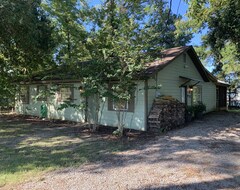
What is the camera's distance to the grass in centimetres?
523

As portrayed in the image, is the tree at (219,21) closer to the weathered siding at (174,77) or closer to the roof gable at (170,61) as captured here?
the roof gable at (170,61)

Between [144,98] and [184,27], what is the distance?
6744 millimetres

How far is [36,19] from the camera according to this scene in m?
10.4

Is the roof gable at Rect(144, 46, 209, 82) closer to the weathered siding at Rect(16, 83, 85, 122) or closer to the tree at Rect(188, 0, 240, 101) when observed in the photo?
the tree at Rect(188, 0, 240, 101)

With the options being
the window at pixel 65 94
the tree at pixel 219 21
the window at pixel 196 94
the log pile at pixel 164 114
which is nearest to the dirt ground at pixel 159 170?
the log pile at pixel 164 114

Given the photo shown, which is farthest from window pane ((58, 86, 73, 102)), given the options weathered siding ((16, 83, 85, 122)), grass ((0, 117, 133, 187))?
grass ((0, 117, 133, 187))

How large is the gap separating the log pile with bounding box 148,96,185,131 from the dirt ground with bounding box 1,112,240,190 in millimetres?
1961

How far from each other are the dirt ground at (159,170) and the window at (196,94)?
7.13 meters

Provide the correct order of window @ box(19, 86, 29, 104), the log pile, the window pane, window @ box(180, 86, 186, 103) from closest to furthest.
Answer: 1. the log pile
2. window @ box(180, 86, 186, 103)
3. the window pane
4. window @ box(19, 86, 29, 104)

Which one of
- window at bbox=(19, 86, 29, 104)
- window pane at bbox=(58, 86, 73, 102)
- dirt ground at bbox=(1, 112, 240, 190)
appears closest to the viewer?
dirt ground at bbox=(1, 112, 240, 190)

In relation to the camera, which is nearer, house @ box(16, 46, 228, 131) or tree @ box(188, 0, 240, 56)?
house @ box(16, 46, 228, 131)

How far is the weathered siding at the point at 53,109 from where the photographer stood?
12.9 m

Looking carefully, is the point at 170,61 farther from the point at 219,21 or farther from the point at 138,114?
the point at 219,21

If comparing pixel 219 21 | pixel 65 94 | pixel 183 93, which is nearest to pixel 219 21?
pixel 219 21
